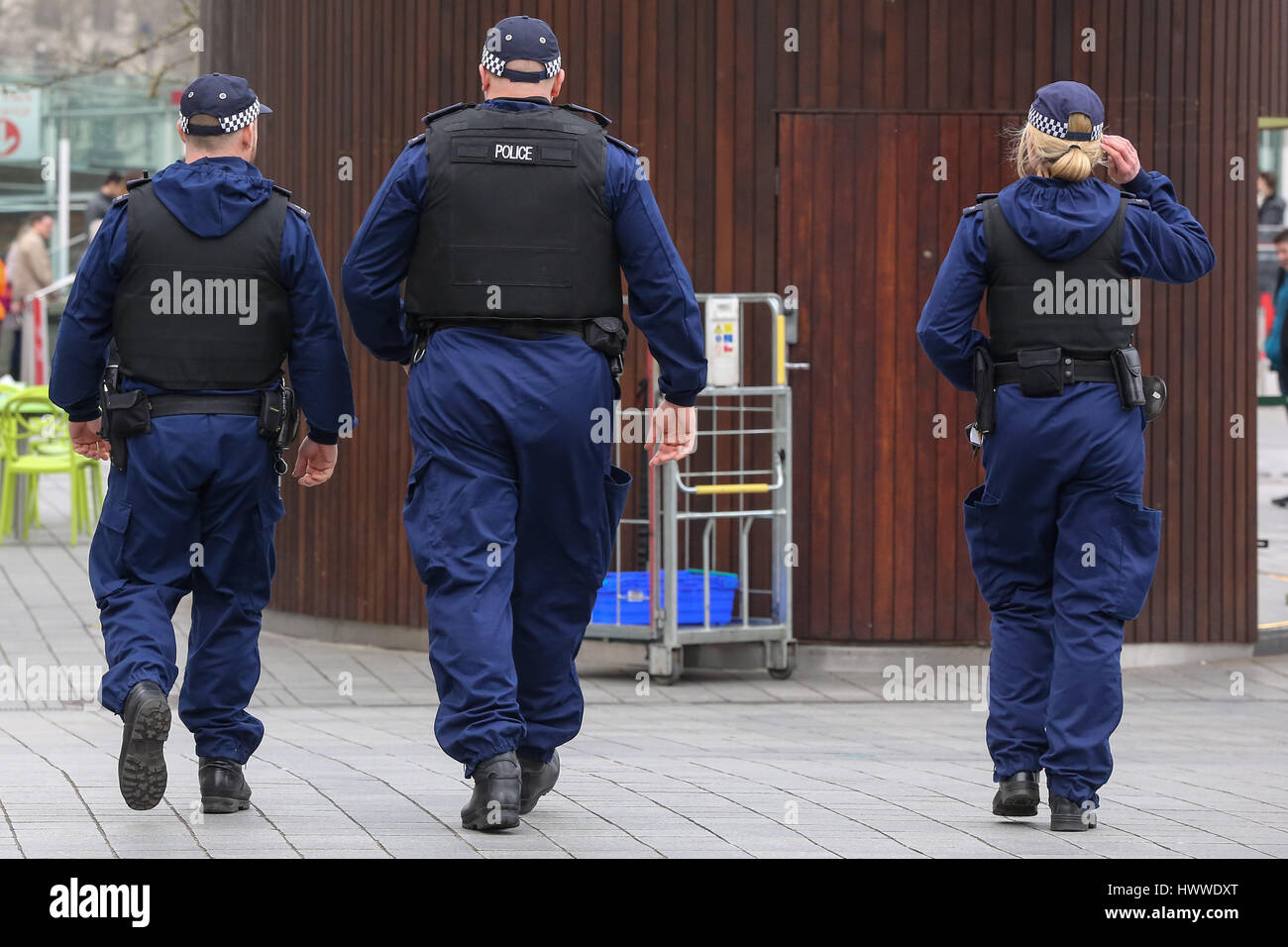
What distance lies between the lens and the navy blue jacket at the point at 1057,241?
5406 mm

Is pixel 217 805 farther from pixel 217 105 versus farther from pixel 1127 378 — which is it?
pixel 1127 378

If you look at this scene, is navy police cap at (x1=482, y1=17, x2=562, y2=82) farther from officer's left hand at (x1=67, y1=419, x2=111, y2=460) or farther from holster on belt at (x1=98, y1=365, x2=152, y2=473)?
officer's left hand at (x1=67, y1=419, x2=111, y2=460)

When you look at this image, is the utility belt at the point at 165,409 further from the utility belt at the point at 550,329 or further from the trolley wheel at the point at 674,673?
the trolley wheel at the point at 674,673

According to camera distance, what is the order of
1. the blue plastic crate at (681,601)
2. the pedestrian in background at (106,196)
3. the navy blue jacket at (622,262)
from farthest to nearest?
the pedestrian in background at (106,196)
the blue plastic crate at (681,601)
the navy blue jacket at (622,262)

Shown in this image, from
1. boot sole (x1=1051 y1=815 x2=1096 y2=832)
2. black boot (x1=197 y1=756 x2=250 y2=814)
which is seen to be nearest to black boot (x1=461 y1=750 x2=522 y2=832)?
black boot (x1=197 y1=756 x2=250 y2=814)

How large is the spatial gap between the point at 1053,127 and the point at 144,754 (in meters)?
2.86

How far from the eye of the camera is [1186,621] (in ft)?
30.6

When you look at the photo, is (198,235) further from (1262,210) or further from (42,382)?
(1262,210)

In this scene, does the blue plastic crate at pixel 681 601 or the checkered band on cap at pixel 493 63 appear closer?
the checkered band on cap at pixel 493 63

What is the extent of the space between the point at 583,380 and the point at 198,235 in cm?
109

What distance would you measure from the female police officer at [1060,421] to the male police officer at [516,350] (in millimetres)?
818

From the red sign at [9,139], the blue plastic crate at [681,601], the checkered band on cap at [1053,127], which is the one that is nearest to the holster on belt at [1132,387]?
the checkered band on cap at [1053,127]

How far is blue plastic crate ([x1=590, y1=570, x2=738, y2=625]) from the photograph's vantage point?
880 centimetres
